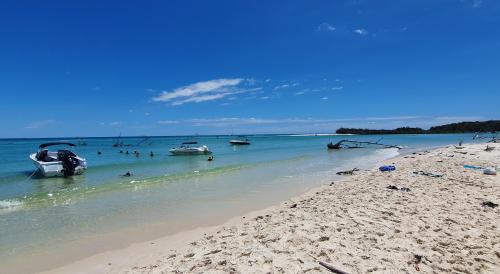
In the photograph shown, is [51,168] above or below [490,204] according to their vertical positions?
below

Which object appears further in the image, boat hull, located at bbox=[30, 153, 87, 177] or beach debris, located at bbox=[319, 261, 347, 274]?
boat hull, located at bbox=[30, 153, 87, 177]

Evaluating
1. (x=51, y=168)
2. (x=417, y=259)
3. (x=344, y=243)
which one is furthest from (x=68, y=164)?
(x=417, y=259)

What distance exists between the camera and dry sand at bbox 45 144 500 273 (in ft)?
17.3

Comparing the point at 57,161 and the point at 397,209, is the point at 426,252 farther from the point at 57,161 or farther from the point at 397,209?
the point at 57,161

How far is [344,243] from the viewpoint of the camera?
6.11 meters

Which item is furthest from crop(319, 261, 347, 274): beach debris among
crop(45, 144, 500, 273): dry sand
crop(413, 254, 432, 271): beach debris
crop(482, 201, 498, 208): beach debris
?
crop(482, 201, 498, 208): beach debris

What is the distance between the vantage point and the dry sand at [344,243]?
527 centimetres

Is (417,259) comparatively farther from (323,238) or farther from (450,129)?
(450,129)

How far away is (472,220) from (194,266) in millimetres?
6400

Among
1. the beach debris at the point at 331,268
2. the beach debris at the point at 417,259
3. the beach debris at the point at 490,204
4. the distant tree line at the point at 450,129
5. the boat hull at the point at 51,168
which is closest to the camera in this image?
the beach debris at the point at 331,268

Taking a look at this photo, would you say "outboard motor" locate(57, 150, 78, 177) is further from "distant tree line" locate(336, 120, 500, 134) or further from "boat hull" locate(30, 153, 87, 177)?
"distant tree line" locate(336, 120, 500, 134)

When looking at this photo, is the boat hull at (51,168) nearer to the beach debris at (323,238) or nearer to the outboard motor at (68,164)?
the outboard motor at (68,164)

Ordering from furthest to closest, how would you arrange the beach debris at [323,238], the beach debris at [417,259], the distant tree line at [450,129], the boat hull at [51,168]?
the distant tree line at [450,129] < the boat hull at [51,168] < the beach debris at [323,238] < the beach debris at [417,259]

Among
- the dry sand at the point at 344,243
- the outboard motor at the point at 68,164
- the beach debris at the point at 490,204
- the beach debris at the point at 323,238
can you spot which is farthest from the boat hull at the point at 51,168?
the beach debris at the point at 490,204
